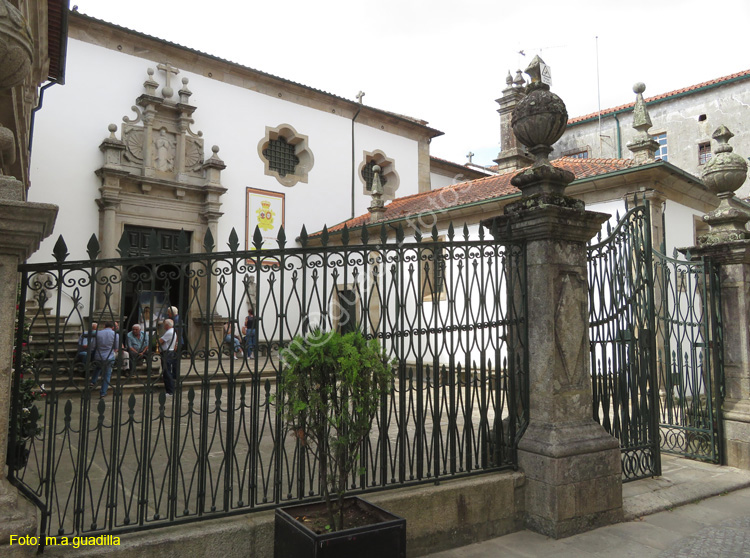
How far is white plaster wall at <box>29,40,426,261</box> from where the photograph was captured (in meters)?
13.3

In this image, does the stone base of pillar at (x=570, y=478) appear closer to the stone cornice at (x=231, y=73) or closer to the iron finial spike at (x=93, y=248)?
the iron finial spike at (x=93, y=248)

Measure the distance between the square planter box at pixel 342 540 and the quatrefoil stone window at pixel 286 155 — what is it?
1537cm

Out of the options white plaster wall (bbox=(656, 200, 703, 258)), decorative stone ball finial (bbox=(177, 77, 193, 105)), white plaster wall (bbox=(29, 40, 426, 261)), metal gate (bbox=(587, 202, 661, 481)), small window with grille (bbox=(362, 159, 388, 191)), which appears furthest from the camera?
small window with grille (bbox=(362, 159, 388, 191))

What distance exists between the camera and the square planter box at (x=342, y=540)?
2.67 meters

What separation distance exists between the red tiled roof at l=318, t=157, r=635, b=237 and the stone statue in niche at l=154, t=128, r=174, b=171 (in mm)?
4682

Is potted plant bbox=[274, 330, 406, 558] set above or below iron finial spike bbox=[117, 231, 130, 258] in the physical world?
below

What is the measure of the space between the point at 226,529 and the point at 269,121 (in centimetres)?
1616

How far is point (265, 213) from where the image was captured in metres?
17.0

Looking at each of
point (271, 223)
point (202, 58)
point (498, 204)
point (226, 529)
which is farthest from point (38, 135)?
point (226, 529)

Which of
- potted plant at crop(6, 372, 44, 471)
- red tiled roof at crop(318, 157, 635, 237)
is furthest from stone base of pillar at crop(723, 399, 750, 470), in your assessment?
potted plant at crop(6, 372, 44, 471)

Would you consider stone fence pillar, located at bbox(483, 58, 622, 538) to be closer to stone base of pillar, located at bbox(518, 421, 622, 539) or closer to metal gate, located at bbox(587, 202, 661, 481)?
stone base of pillar, located at bbox(518, 421, 622, 539)

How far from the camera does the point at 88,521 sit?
3.56 meters

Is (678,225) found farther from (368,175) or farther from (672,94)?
(672,94)

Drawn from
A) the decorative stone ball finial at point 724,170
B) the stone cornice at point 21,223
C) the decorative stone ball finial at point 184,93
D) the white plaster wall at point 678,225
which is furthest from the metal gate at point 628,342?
the decorative stone ball finial at point 184,93
